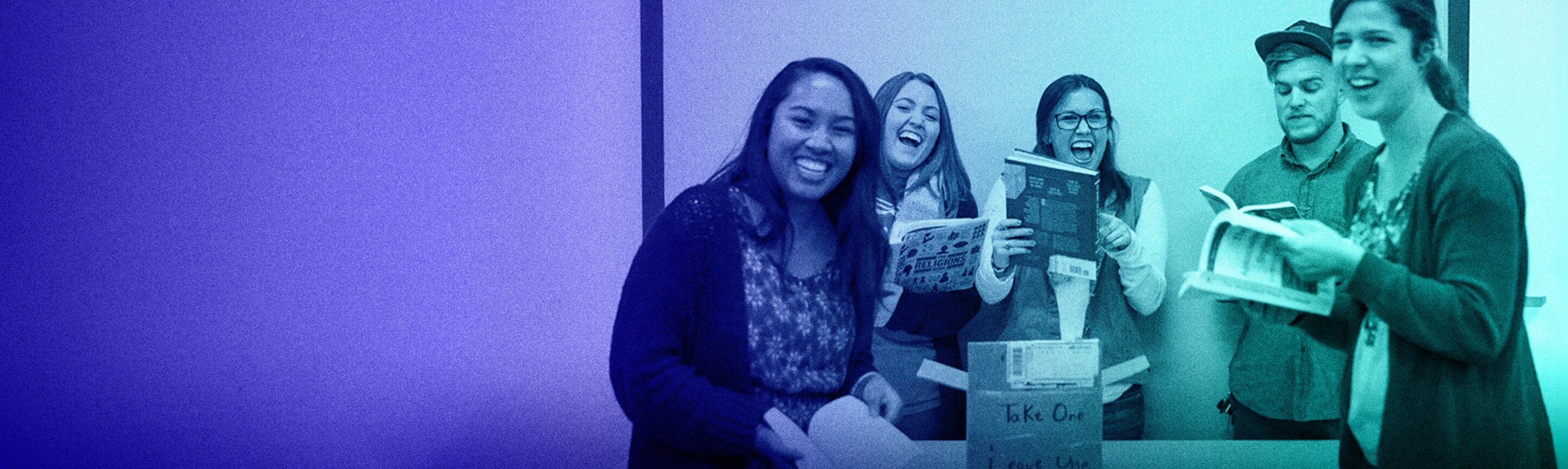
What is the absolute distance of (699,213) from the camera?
6.31 feet

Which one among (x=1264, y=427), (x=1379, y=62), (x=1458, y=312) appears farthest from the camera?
(x=1264, y=427)

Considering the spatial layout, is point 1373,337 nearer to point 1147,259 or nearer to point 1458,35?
point 1147,259

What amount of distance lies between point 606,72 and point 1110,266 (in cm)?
96

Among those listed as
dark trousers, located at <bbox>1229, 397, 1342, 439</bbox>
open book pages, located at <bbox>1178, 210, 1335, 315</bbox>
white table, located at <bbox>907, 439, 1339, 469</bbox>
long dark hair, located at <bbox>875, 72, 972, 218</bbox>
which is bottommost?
white table, located at <bbox>907, 439, 1339, 469</bbox>

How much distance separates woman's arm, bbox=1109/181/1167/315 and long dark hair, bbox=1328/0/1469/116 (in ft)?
1.55

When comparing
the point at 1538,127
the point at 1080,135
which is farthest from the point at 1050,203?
the point at 1538,127

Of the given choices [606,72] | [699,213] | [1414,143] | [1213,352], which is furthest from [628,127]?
[1414,143]

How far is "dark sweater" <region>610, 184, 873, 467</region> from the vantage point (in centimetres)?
187

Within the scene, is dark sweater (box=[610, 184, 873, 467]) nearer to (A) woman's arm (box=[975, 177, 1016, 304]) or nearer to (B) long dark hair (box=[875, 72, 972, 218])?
(B) long dark hair (box=[875, 72, 972, 218])

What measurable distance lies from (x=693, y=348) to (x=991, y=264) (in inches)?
21.4

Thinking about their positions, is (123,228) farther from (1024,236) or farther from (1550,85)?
(1550,85)

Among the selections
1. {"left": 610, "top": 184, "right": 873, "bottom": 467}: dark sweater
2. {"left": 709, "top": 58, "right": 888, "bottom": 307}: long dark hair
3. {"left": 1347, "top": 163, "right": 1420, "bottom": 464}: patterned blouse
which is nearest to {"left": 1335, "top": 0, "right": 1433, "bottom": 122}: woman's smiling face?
{"left": 1347, "top": 163, "right": 1420, "bottom": 464}: patterned blouse

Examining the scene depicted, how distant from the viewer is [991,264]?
2.01 metres

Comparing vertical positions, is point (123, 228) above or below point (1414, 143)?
below
